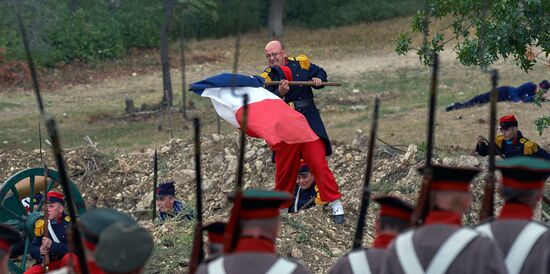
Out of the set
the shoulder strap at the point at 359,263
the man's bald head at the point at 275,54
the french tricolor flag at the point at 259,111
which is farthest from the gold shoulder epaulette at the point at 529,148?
the shoulder strap at the point at 359,263

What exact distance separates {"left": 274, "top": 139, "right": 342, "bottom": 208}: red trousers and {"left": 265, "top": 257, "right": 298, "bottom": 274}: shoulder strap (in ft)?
17.1

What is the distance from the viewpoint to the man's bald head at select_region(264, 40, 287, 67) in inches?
400

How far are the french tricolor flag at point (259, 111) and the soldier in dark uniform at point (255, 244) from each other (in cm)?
484

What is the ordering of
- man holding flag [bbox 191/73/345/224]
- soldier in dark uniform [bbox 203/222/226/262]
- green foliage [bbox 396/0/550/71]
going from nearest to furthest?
soldier in dark uniform [bbox 203/222/226/262]
man holding flag [bbox 191/73/345/224]
green foliage [bbox 396/0/550/71]

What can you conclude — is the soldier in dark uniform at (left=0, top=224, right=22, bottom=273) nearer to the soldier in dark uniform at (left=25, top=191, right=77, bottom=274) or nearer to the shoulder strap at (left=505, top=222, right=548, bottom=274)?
the shoulder strap at (left=505, top=222, right=548, bottom=274)

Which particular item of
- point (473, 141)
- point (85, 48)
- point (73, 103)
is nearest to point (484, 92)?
point (473, 141)

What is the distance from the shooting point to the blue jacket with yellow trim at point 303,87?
1030cm

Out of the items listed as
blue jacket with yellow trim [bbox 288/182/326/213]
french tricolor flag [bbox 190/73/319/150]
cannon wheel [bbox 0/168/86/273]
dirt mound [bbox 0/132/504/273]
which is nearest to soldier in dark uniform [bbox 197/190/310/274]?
cannon wheel [bbox 0/168/86/273]

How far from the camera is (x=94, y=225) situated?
4551 mm

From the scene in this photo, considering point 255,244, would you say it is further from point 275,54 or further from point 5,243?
point 275,54

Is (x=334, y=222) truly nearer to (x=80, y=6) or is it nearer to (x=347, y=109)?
(x=347, y=109)

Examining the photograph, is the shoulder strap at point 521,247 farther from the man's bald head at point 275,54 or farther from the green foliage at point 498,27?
the green foliage at point 498,27

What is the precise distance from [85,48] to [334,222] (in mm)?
19193

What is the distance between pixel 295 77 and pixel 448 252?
18.9 feet
